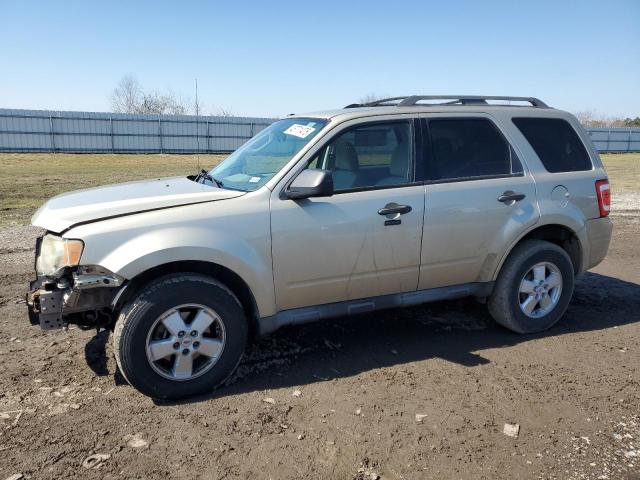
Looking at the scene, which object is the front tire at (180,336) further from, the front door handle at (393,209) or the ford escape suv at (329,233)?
the front door handle at (393,209)

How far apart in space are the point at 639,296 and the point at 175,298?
16.7ft

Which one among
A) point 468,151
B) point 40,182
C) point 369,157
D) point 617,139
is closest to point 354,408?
point 369,157

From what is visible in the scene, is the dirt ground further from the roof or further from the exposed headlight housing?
the roof

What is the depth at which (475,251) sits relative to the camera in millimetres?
4551

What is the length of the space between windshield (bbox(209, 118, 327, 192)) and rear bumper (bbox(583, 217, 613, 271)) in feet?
8.76

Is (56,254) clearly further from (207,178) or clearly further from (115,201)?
(207,178)

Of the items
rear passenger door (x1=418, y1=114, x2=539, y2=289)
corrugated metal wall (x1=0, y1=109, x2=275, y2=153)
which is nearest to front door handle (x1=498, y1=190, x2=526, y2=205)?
rear passenger door (x1=418, y1=114, x2=539, y2=289)

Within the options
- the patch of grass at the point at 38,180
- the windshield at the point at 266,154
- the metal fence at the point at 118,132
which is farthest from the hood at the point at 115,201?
the metal fence at the point at 118,132

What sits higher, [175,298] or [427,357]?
[175,298]

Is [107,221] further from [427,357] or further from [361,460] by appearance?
[427,357]

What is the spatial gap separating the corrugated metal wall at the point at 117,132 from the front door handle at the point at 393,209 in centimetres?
3129

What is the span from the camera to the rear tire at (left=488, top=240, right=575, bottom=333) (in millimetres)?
4730

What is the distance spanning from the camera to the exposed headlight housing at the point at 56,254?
11.3ft

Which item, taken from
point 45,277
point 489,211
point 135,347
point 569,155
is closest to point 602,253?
point 569,155
